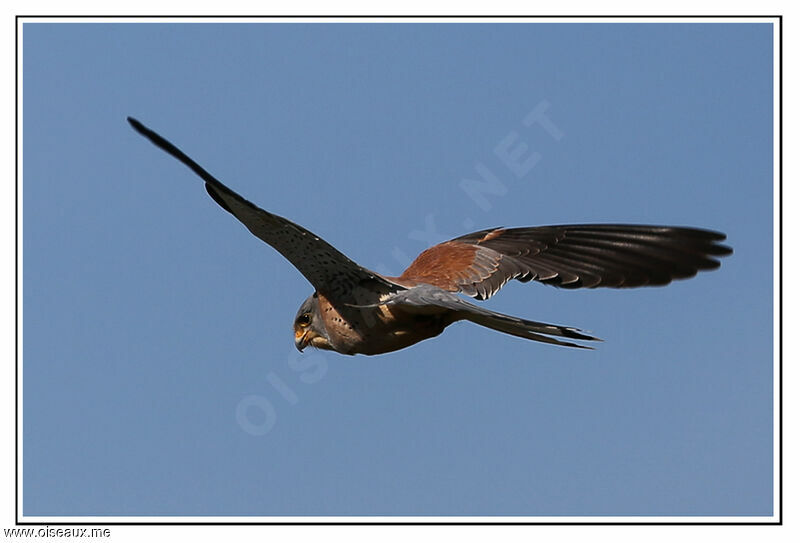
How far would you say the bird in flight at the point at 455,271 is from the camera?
5191 mm

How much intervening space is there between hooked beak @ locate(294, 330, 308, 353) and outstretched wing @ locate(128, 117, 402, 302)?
1.26 feet

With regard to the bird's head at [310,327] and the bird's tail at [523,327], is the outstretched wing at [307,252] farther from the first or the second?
the bird's tail at [523,327]

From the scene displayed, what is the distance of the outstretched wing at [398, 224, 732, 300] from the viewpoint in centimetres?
588

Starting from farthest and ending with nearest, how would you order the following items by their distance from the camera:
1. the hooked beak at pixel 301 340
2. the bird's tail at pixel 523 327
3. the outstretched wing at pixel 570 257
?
the hooked beak at pixel 301 340, the outstretched wing at pixel 570 257, the bird's tail at pixel 523 327

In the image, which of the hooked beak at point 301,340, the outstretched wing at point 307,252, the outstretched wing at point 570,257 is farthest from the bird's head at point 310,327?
the outstretched wing at point 570,257

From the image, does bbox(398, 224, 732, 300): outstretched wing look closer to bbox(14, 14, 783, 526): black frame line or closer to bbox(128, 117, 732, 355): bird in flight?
bbox(128, 117, 732, 355): bird in flight

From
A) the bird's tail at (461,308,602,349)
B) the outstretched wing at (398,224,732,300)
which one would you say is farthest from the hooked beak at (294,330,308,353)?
the bird's tail at (461,308,602,349)

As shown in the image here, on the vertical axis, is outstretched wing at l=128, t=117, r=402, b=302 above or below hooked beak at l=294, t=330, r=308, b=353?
above

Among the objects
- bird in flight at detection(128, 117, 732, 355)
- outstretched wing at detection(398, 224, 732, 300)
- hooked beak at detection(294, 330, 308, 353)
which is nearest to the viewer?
bird in flight at detection(128, 117, 732, 355)

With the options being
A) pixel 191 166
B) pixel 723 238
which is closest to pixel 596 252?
pixel 723 238

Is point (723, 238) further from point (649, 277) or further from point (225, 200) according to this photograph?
point (225, 200)

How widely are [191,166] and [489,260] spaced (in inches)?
118

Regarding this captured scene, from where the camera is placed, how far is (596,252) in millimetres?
6539

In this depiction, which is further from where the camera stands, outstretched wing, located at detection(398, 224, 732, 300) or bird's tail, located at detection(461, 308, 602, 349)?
outstretched wing, located at detection(398, 224, 732, 300)
